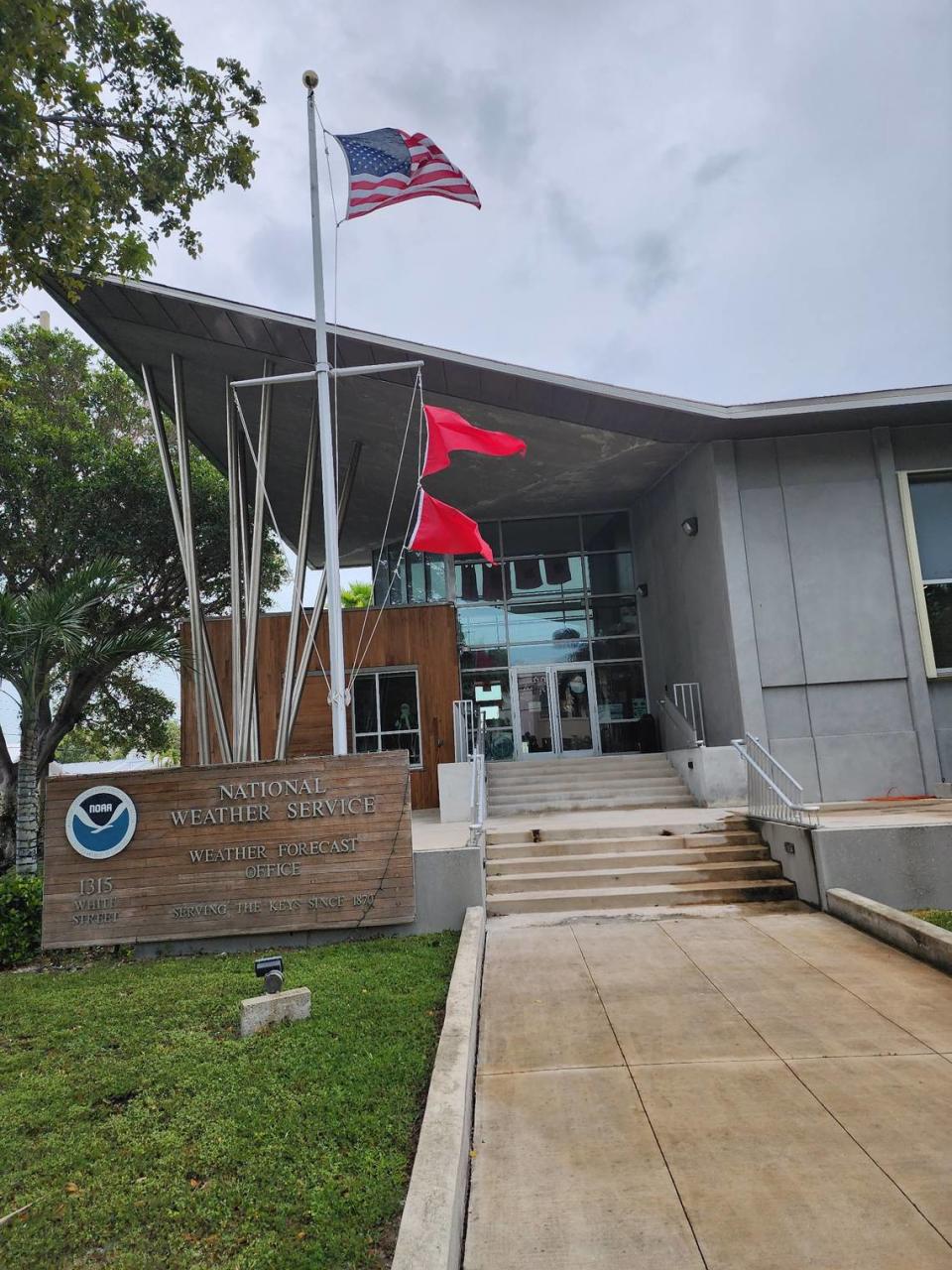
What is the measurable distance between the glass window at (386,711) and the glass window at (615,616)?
4985 mm

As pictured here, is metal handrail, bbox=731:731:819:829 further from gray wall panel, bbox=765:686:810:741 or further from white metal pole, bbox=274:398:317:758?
white metal pole, bbox=274:398:317:758

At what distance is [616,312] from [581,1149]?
116919 millimetres

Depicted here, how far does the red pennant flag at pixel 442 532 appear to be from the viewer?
9414 mm

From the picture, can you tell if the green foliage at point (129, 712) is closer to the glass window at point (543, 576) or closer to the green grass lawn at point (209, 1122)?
the glass window at point (543, 576)

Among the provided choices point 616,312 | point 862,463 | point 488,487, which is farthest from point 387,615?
point 616,312

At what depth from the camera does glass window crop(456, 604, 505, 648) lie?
58.4 ft

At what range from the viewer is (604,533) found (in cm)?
1845

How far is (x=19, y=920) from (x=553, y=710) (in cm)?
1169

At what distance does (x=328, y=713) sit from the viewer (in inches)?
603

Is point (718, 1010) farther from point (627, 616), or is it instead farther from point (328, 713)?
point (627, 616)

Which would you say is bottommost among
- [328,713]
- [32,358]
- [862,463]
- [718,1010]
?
[718,1010]

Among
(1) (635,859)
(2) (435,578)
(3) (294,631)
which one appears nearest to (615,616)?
(2) (435,578)

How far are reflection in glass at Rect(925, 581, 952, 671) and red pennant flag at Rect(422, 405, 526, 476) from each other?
26.3 ft

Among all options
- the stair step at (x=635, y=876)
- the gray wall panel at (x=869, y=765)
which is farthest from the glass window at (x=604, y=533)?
the stair step at (x=635, y=876)
